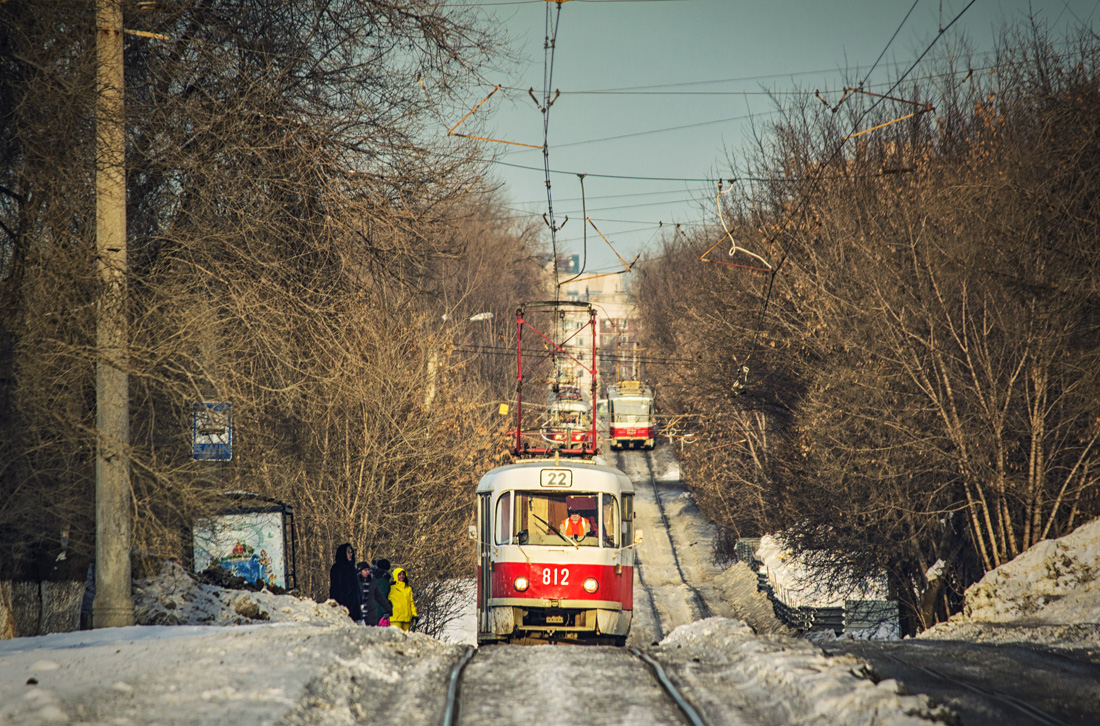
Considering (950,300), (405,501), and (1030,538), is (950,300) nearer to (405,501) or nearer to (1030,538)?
(1030,538)

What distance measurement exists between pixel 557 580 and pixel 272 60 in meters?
7.72

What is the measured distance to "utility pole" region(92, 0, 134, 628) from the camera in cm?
910

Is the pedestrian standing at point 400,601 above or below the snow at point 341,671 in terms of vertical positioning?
below

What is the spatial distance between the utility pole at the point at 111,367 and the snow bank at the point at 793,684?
17.2 ft

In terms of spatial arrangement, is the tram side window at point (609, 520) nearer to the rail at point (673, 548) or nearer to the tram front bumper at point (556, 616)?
the tram front bumper at point (556, 616)

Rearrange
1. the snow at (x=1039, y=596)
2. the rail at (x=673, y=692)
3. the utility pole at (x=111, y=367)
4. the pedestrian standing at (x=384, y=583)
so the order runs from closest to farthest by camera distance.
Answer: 1. the rail at (x=673, y=692)
2. the utility pole at (x=111, y=367)
3. the snow at (x=1039, y=596)
4. the pedestrian standing at (x=384, y=583)

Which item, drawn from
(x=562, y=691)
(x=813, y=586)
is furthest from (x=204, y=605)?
(x=813, y=586)

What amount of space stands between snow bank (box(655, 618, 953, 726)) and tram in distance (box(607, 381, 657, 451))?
127ft

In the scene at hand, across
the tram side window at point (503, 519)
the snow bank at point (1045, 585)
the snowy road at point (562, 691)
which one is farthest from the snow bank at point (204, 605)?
the snow bank at point (1045, 585)

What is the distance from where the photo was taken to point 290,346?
1208cm

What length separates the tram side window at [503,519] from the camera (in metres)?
13.7

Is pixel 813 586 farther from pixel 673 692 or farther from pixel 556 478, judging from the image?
pixel 673 692

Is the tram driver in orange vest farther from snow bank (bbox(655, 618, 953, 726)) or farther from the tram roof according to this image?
snow bank (bbox(655, 618, 953, 726))

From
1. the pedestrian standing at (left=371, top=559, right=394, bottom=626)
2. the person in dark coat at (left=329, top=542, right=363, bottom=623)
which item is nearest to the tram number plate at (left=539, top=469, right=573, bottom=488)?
the pedestrian standing at (left=371, top=559, right=394, bottom=626)
